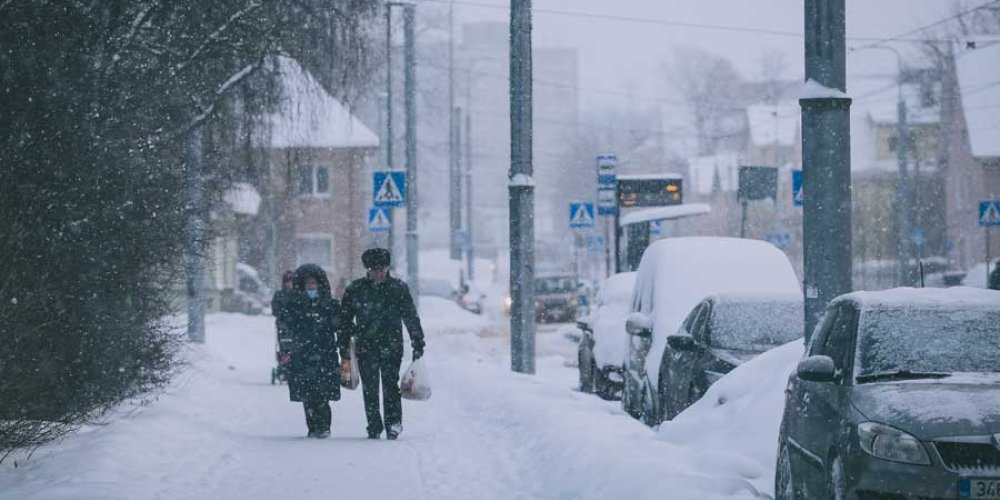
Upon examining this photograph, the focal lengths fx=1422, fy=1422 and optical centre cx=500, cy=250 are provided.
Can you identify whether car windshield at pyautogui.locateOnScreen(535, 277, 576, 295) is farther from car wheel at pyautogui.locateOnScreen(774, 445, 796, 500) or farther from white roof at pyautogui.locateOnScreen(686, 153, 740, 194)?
car wheel at pyautogui.locateOnScreen(774, 445, 796, 500)

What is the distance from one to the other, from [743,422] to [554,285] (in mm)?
38195

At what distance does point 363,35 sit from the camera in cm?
1869

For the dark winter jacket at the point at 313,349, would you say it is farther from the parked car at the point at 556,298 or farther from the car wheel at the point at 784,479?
the parked car at the point at 556,298

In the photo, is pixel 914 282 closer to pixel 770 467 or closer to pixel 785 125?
pixel 770 467

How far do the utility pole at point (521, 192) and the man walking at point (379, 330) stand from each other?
208 inches

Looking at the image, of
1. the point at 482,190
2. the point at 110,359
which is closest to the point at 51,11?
the point at 110,359

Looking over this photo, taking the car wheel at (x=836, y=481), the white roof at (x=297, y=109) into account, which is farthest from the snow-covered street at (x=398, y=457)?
the white roof at (x=297, y=109)

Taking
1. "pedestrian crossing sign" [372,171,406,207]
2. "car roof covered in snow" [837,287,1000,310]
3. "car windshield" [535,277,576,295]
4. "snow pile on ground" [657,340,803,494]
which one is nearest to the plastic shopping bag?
"snow pile on ground" [657,340,803,494]

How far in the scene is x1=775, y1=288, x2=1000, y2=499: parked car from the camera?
21.7 feet

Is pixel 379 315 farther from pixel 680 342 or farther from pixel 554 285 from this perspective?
pixel 554 285

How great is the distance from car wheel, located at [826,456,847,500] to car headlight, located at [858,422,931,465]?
0.23 metres

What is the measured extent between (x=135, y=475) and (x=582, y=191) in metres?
90.8

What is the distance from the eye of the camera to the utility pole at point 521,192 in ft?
59.4

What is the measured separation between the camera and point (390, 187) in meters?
28.0
